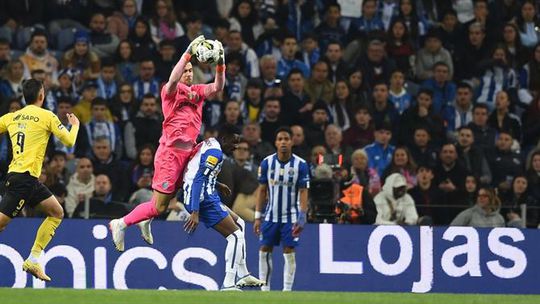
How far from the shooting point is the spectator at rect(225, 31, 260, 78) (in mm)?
24000

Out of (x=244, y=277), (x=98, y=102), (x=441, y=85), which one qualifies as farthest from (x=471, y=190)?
(x=244, y=277)

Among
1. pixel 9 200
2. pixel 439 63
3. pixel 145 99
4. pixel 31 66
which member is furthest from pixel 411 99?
pixel 9 200

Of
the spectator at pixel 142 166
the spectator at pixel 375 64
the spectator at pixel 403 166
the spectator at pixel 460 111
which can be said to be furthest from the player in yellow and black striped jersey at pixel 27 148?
the spectator at pixel 460 111

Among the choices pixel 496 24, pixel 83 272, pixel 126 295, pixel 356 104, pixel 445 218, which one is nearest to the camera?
pixel 126 295

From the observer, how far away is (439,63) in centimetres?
2502

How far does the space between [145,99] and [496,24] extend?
721cm

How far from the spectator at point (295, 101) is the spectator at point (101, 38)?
9.30ft

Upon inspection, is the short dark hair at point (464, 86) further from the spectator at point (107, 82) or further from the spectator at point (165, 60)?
the spectator at point (107, 82)

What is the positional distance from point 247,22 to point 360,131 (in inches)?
124

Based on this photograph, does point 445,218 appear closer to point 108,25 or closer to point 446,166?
point 446,166

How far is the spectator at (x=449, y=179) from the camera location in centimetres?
2208

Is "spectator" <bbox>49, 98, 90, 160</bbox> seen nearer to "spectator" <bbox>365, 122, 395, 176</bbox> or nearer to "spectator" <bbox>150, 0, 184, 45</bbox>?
"spectator" <bbox>150, 0, 184, 45</bbox>

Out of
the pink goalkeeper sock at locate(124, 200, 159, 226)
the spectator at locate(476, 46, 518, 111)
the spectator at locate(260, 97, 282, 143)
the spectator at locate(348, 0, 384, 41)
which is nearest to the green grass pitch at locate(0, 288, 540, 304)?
the pink goalkeeper sock at locate(124, 200, 159, 226)

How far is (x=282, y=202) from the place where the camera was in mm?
19219
